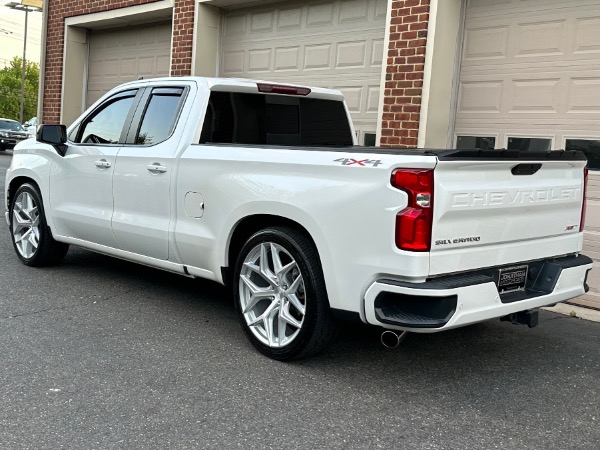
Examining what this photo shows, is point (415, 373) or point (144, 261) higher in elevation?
point (144, 261)

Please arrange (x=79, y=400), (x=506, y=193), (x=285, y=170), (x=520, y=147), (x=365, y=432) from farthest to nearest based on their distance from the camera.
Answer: (x=520, y=147), (x=285, y=170), (x=506, y=193), (x=79, y=400), (x=365, y=432)

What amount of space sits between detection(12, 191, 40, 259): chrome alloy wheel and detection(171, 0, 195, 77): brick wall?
4616mm

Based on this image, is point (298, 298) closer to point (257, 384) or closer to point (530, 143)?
point (257, 384)

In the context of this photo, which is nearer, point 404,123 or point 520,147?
point 520,147

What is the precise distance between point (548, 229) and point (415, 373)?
4.06ft

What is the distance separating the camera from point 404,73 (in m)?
7.68

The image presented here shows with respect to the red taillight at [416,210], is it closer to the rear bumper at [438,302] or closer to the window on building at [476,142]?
the rear bumper at [438,302]

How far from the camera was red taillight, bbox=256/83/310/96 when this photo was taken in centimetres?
541

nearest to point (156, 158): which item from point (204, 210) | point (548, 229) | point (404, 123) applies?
point (204, 210)

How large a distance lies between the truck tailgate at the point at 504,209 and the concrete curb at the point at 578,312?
1747 mm

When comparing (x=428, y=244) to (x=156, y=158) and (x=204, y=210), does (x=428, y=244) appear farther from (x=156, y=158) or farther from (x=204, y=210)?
(x=156, y=158)

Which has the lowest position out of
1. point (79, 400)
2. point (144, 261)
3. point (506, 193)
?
point (79, 400)

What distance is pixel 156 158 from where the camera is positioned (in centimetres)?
511

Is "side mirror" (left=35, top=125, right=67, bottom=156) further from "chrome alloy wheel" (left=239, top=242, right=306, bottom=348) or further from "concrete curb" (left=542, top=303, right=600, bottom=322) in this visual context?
"concrete curb" (left=542, top=303, right=600, bottom=322)
